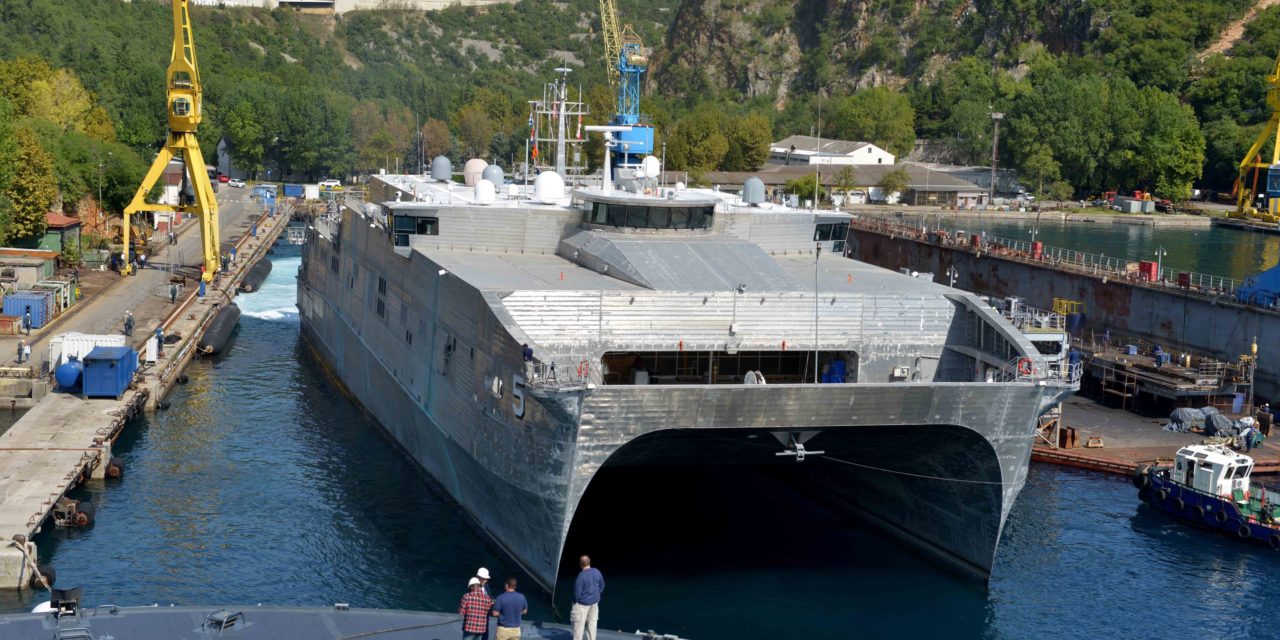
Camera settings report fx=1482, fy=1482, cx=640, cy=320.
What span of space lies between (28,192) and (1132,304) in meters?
53.3

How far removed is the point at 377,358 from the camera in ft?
151

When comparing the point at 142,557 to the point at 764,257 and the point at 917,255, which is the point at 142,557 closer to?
the point at 764,257

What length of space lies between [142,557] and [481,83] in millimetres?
166429

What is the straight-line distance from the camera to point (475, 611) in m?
24.4

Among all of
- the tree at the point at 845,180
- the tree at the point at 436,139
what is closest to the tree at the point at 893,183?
the tree at the point at 845,180

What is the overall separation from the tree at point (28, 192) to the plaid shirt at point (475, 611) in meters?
55.4

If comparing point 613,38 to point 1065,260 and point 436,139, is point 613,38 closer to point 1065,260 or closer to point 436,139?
point 436,139

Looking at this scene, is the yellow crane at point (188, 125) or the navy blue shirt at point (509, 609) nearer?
the navy blue shirt at point (509, 609)

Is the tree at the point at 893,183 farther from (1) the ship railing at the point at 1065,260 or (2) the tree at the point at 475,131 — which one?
(1) the ship railing at the point at 1065,260

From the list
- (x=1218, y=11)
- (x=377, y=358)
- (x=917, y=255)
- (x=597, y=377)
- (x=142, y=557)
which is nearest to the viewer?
(x=597, y=377)

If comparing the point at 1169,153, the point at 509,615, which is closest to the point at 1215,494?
the point at 509,615

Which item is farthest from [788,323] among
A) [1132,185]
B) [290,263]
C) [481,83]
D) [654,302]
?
[481,83]

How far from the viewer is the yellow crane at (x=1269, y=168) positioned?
109 metres

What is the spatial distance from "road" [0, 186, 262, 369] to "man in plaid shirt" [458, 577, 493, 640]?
1302 inches
